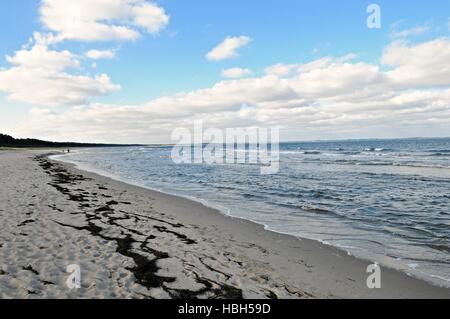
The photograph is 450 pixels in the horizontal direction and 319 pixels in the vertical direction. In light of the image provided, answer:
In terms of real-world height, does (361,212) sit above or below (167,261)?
below

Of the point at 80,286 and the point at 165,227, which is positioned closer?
the point at 80,286

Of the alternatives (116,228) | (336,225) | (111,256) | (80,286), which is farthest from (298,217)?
(80,286)

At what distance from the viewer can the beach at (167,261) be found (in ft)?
18.2

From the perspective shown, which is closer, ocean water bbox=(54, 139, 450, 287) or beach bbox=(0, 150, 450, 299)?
beach bbox=(0, 150, 450, 299)

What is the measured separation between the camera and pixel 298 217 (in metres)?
12.3

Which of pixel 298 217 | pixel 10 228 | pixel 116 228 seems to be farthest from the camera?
pixel 298 217

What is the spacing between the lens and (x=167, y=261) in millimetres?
6883

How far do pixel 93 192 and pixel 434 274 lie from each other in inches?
567

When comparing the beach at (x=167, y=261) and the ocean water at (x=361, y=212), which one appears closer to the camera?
the beach at (x=167, y=261)

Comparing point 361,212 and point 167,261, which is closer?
point 167,261

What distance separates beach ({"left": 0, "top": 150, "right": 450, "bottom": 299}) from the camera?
555 cm

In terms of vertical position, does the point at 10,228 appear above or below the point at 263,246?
above

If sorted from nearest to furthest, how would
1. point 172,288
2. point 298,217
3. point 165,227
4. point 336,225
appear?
point 172,288, point 165,227, point 336,225, point 298,217
